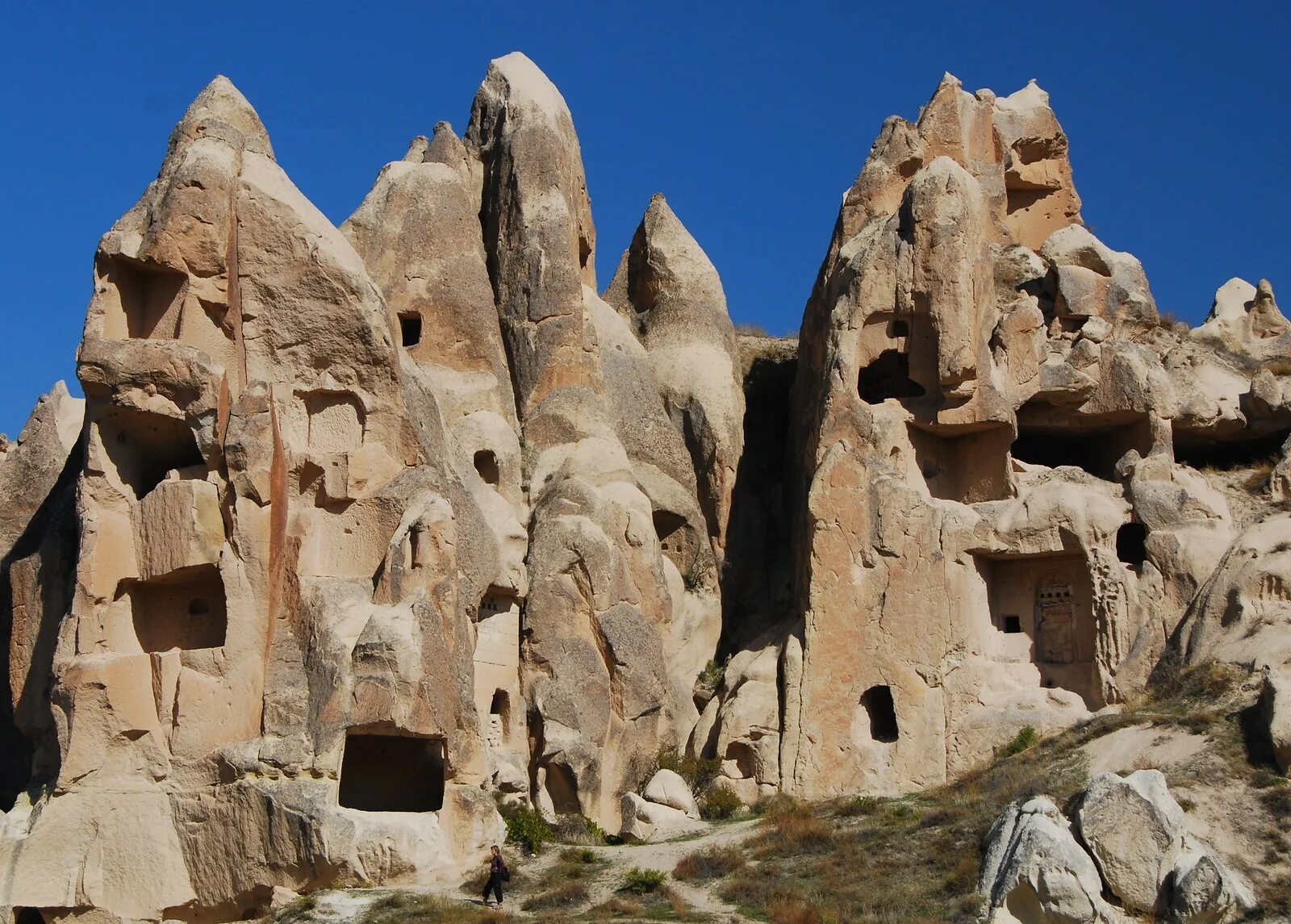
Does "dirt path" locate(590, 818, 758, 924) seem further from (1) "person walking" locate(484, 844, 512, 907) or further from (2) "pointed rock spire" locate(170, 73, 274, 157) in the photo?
(2) "pointed rock spire" locate(170, 73, 274, 157)

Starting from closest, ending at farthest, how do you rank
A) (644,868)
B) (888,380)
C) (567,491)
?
1. (644,868)
2. (567,491)
3. (888,380)

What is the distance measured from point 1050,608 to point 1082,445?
3.27 metres

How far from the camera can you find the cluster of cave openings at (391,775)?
26.5m

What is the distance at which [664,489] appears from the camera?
1232 inches

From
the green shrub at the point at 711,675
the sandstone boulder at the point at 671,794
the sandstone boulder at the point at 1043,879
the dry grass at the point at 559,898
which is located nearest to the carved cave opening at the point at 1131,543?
the green shrub at the point at 711,675

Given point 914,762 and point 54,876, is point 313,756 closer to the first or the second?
point 54,876

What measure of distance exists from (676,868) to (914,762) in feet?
17.8

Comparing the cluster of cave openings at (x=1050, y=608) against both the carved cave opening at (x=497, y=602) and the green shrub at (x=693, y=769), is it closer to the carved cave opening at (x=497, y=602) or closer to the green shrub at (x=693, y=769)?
the green shrub at (x=693, y=769)

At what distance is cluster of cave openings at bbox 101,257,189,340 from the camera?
1053 inches

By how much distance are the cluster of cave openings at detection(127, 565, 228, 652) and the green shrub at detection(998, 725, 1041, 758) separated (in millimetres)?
10120

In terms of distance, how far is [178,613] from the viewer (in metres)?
26.6

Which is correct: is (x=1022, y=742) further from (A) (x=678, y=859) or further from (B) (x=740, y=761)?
(A) (x=678, y=859)

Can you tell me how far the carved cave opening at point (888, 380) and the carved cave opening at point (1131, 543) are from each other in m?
3.47

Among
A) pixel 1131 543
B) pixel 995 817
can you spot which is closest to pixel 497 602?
pixel 995 817
